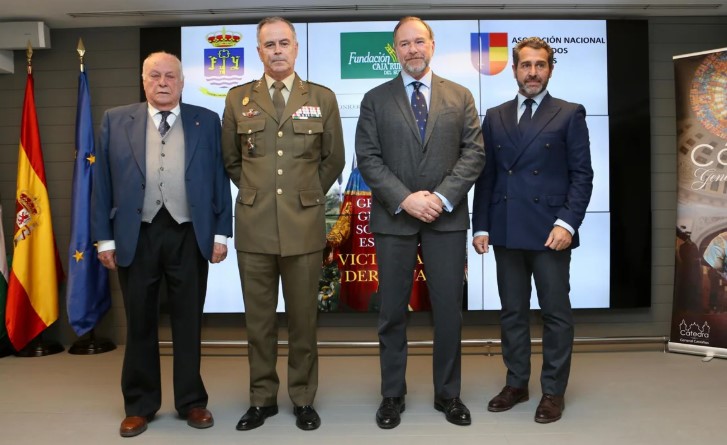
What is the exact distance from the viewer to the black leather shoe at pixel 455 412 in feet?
10.0

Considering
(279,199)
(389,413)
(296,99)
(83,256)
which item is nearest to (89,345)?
(83,256)

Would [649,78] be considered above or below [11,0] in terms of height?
below

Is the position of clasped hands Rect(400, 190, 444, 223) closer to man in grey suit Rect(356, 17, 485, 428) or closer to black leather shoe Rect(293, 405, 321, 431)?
man in grey suit Rect(356, 17, 485, 428)

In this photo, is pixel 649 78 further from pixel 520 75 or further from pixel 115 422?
pixel 115 422

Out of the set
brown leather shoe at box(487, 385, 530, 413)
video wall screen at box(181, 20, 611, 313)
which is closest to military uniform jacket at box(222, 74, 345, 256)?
brown leather shoe at box(487, 385, 530, 413)

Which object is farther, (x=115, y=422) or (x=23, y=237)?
(x=23, y=237)

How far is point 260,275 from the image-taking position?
308 cm

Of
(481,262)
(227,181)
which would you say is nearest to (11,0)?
(227,181)

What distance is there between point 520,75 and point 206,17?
2.57 meters

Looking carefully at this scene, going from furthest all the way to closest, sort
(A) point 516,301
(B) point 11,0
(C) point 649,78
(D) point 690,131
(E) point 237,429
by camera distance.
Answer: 1. (C) point 649,78
2. (D) point 690,131
3. (B) point 11,0
4. (A) point 516,301
5. (E) point 237,429

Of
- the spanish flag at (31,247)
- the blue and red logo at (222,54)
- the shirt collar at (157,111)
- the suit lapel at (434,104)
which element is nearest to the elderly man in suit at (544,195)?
the suit lapel at (434,104)

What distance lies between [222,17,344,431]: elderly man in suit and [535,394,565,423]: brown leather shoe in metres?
1.02

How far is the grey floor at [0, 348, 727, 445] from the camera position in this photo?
2.92 m

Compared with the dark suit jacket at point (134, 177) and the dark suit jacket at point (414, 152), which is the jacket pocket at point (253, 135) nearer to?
the dark suit jacket at point (134, 177)
